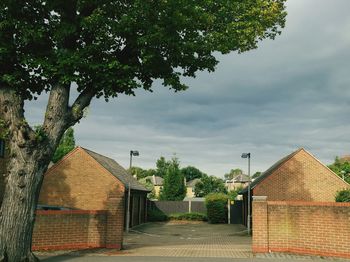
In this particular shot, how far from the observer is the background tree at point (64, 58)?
11531mm

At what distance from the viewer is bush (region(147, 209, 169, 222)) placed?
143 feet

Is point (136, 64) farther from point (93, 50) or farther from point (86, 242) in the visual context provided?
point (86, 242)

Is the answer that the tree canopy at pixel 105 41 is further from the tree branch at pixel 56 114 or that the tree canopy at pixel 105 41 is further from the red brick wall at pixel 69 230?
the red brick wall at pixel 69 230

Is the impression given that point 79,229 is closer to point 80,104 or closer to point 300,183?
point 80,104

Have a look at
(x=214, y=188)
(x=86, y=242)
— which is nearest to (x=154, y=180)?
(x=214, y=188)

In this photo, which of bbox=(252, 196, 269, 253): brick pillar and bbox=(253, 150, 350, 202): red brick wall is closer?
bbox=(252, 196, 269, 253): brick pillar

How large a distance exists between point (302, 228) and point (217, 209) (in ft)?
86.8

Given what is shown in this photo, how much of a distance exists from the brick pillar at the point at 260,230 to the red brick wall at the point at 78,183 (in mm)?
16190

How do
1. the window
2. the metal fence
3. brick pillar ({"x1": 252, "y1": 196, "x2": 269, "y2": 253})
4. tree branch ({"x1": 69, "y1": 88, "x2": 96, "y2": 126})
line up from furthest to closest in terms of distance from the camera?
the metal fence < the window < brick pillar ({"x1": 252, "y1": 196, "x2": 269, "y2": 253}) < tree branch ({"x1": 69, "y1": 88, "x2": 96, "y2": 126})

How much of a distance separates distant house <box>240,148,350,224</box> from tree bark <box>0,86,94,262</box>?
21424mm

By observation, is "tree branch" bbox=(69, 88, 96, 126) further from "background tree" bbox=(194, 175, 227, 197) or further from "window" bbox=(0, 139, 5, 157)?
"background tree" bbox=(194, 175, 227, 197)

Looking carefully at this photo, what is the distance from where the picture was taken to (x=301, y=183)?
31.1 meters

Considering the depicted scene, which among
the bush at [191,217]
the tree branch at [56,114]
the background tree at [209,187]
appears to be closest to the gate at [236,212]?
the bush at [191,217]

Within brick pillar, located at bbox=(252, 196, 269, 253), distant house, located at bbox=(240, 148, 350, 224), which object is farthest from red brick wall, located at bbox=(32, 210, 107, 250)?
distant house, located at bbox=(240, 148, 350, 224)
